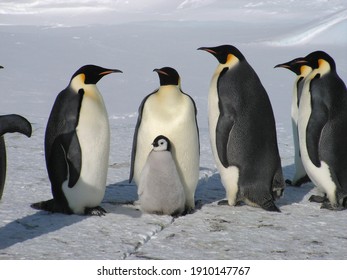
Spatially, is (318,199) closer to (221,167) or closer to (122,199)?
(221,167)

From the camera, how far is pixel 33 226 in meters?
3.57

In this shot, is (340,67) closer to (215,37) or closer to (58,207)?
(215,37)

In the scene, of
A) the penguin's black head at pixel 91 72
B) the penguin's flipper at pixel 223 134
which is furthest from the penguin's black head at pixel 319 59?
the penguin's black head at pixel 91 72

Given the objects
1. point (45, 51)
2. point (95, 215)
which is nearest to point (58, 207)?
point (95, 215)

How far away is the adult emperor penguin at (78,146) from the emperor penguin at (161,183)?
256 millimetres

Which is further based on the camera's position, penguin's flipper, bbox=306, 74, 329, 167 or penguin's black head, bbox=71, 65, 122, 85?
penguin's flipper, bbox=306, 74, 329, 167

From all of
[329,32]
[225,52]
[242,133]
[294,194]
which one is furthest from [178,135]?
[329,32]

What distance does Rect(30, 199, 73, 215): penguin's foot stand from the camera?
3.83 m

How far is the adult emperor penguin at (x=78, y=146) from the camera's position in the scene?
3.74 meters

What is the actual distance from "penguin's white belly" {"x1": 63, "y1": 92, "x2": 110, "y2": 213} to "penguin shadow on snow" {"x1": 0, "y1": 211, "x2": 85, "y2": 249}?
0.11 metres

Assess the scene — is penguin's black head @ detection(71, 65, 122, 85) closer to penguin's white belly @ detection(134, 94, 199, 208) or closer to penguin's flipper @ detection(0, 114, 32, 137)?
penguin's white belly @ detection(134, 94, 199, 208)

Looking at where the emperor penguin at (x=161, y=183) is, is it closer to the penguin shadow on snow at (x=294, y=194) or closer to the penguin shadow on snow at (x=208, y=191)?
the penguin shadow on snow at (x=208, y=191)

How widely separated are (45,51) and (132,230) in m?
13.2

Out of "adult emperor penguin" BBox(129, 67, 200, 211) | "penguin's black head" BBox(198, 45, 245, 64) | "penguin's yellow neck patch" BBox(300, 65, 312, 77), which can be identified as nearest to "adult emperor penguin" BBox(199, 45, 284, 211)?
"penguin's black head" BBox(198, 45, 245, 64)
